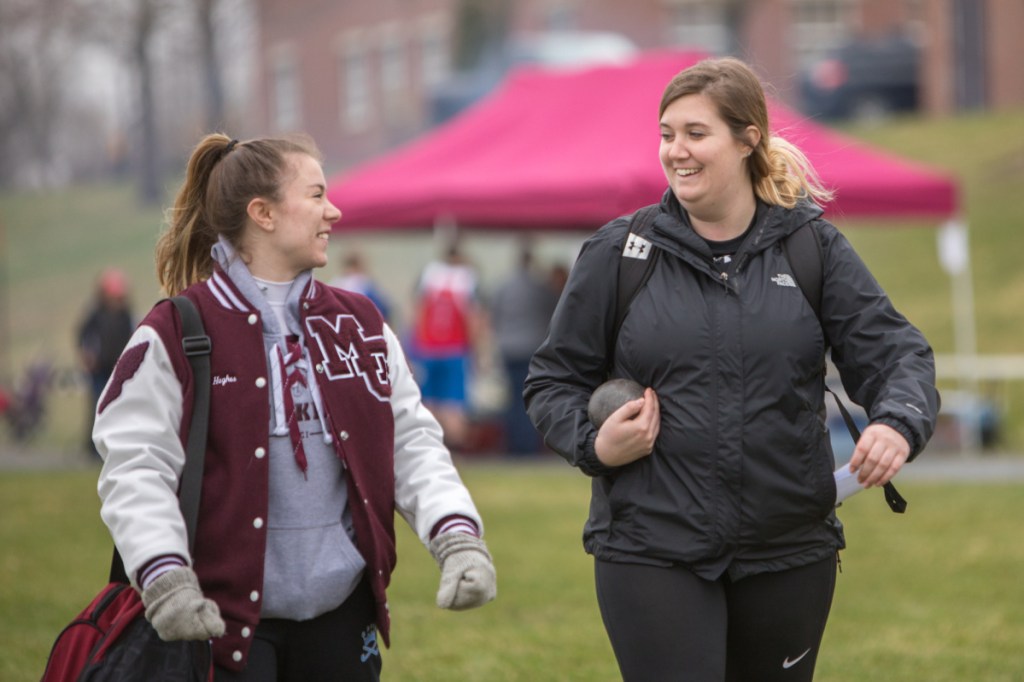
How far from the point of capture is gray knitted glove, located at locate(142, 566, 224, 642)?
3.15m

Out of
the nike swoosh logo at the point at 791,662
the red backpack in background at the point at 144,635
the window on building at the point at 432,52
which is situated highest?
the window on building at the point at 432,52

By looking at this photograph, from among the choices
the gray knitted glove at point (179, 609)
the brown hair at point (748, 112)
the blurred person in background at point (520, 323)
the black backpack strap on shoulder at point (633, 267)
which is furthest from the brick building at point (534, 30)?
the gray knitted glove at point (179, 609)

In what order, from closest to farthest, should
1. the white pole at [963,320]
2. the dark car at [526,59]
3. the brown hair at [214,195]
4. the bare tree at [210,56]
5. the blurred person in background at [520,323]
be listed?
the brown hair at [214,195] < the white pole at [963,320] < the blurred person in background at [520,323] < the dark car at [526,59] < the bare tree at [210,56]

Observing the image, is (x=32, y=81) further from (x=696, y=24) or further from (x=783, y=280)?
(x=783, y=280)

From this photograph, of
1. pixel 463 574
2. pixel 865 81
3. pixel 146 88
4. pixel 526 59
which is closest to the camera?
pixel 463 574

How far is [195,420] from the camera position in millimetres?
3377

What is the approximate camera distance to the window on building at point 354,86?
48.3 m

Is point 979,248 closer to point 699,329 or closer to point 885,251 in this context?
point 885,251

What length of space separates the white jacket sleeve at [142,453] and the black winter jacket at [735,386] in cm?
89

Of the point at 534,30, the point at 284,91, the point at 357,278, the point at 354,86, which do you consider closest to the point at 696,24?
the point at 534,30

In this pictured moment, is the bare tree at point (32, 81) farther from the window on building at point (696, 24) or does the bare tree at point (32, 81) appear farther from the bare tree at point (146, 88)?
the window on building at point (696, 24)

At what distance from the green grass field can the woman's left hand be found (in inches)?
124

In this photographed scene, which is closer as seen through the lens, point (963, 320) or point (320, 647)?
point (320, 647)

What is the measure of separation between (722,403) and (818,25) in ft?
127
